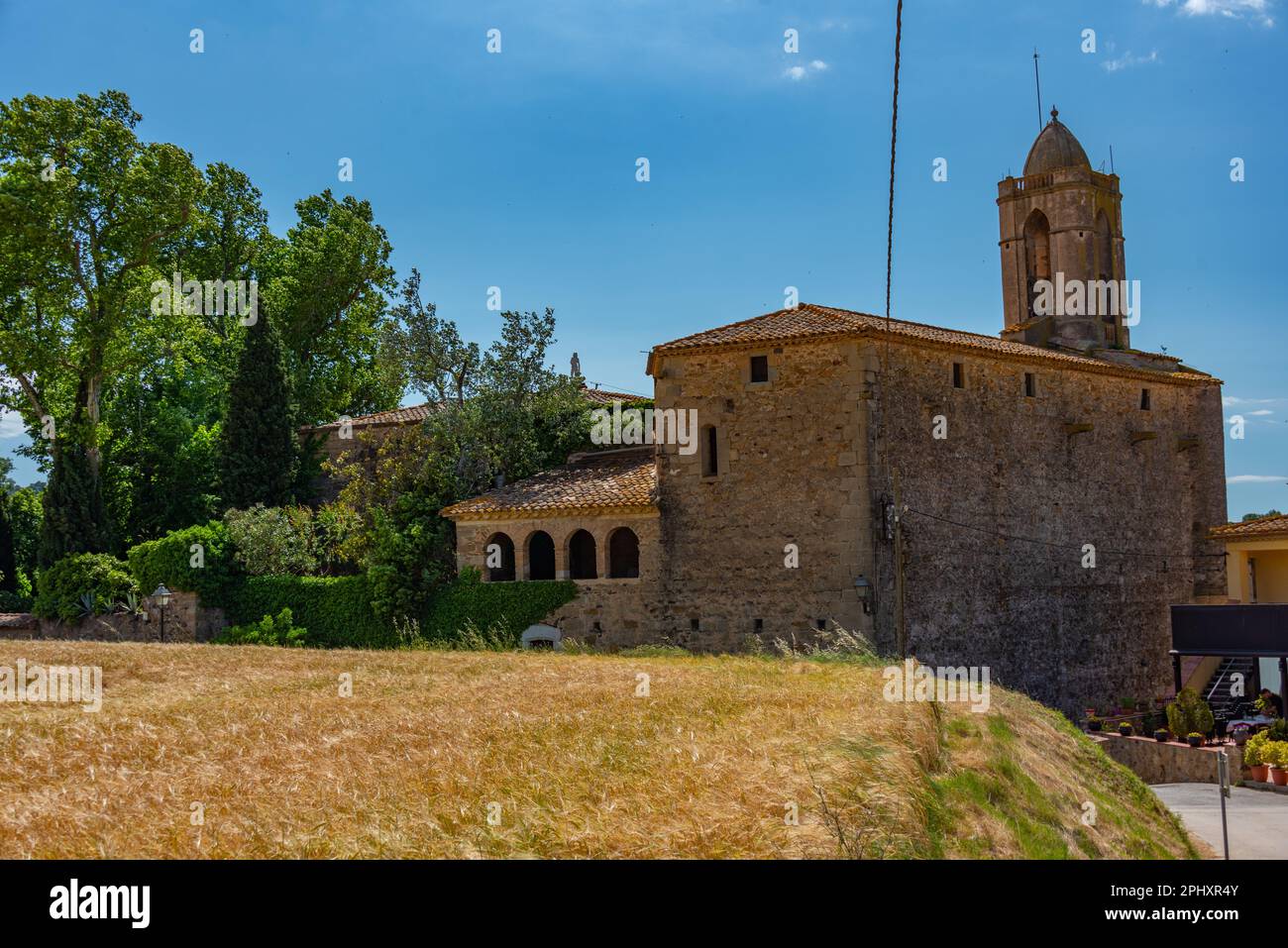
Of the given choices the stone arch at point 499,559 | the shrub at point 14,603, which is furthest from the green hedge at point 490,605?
the shrub at point 14,603

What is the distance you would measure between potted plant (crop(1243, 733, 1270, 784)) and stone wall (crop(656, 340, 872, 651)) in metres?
7.91

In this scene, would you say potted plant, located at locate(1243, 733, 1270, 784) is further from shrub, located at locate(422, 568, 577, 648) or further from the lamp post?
the lamp post

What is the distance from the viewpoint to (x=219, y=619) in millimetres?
30859

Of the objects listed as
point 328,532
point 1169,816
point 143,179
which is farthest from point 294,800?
point 143,179

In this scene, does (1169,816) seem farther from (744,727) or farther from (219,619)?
(219,619)

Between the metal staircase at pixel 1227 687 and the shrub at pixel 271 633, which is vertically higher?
the shrub at pixel 271 633

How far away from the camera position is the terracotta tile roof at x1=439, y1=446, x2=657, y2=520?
26.6 metres

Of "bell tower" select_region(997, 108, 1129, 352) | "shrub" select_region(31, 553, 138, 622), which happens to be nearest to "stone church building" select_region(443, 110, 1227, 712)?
"bell tower" select_region(997, 108, 1129, 352)

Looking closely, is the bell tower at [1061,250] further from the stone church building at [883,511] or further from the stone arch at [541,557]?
the stone arch at [541,557]

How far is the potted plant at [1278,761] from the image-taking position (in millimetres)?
22641

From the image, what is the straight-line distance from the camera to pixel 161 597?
2827 cm

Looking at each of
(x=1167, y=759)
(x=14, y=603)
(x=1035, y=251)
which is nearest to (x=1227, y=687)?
(x=1167, y=759)

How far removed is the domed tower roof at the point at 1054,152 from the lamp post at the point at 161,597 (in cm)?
2679

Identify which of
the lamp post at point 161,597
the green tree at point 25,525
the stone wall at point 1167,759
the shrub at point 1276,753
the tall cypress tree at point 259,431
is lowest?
the stone wall at point 1167,759
